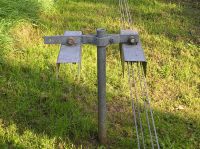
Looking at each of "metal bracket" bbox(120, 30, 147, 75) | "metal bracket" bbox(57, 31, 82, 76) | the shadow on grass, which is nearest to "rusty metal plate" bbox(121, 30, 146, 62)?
"metal bracket" bbox(120, 30, 147, 75)

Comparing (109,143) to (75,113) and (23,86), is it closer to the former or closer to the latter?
(75,113)

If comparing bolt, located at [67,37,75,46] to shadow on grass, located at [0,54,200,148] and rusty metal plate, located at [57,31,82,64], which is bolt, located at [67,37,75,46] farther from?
shadow on grass, located at [0,54,200,148]

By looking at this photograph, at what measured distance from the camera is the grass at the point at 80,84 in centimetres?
471

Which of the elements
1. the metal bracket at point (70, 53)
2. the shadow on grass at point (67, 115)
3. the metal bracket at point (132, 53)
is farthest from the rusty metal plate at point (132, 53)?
the shadow on grass at point (67, 115)

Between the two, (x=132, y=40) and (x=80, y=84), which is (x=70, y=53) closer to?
(x=132, y=40)

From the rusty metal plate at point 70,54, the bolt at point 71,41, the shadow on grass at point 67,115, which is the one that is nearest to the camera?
the rusty metal plate at point 70,54

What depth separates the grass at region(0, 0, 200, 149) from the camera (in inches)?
186

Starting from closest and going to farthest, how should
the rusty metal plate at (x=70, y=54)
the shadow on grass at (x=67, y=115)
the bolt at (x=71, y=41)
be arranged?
1. the rusty metal plate at (x=70, y=54)
2. the bolt at (x=71, y=41)
3. the shadow on grass at (x=67, y=115)

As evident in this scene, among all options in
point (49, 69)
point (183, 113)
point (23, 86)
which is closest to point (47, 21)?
point (49, 69)

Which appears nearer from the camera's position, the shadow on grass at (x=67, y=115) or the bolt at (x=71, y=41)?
the bolt at (x=71, y=41)

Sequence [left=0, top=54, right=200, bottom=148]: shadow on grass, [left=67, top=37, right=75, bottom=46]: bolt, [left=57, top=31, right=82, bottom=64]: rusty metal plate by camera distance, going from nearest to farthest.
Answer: [left=57, top=31, right=82, bottom=64]: rusty metal plate, [left=67, top=37, right=75, bottom=46]: bolt, [left=0, top=54, right=200, bottom=148]: shadow on grass

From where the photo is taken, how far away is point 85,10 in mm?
9391

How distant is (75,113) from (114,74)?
1413 millimetres

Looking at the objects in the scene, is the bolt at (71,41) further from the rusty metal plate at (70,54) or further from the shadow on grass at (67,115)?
the shadow on grass at (67,115)
